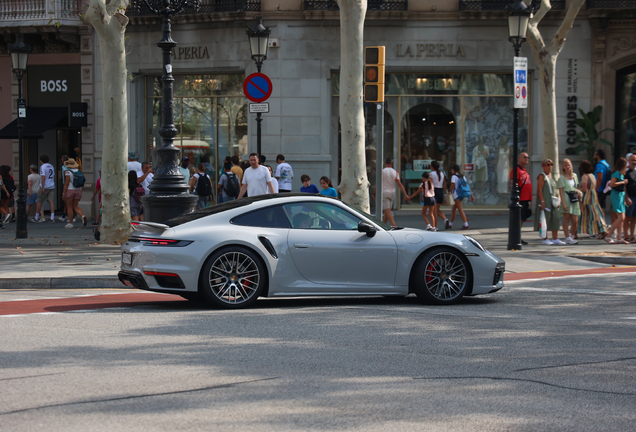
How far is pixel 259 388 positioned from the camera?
16.7ft

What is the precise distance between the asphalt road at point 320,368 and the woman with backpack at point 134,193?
8.52 meters

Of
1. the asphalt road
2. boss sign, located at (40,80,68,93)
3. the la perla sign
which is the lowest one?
the asphalt road

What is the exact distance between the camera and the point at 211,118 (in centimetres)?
2486

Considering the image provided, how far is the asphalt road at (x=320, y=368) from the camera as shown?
450 cm

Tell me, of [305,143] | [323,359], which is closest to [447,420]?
[323,359]

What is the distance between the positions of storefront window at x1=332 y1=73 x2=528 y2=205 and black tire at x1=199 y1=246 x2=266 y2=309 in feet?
52.7

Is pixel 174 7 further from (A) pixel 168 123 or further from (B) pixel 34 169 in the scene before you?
(B) pixel 34 169

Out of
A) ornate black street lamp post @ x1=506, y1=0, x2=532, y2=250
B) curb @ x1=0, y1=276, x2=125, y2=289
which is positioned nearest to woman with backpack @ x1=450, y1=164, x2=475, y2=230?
ornate black street lamp post @ x1=506, y1=0, x2=532, y2=250

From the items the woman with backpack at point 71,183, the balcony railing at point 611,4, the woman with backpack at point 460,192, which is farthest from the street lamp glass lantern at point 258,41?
the balcony railing at point 611,4

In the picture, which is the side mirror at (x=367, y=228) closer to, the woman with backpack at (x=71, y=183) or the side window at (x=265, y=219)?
the side window at (x=265, y=219)

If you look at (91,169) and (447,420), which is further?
(91,169)

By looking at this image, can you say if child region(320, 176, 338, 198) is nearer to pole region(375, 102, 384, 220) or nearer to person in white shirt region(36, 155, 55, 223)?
pole region(375, 102, 384, 220)

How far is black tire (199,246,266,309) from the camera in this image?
8203 millimetres

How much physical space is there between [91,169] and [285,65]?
7.36 meters
